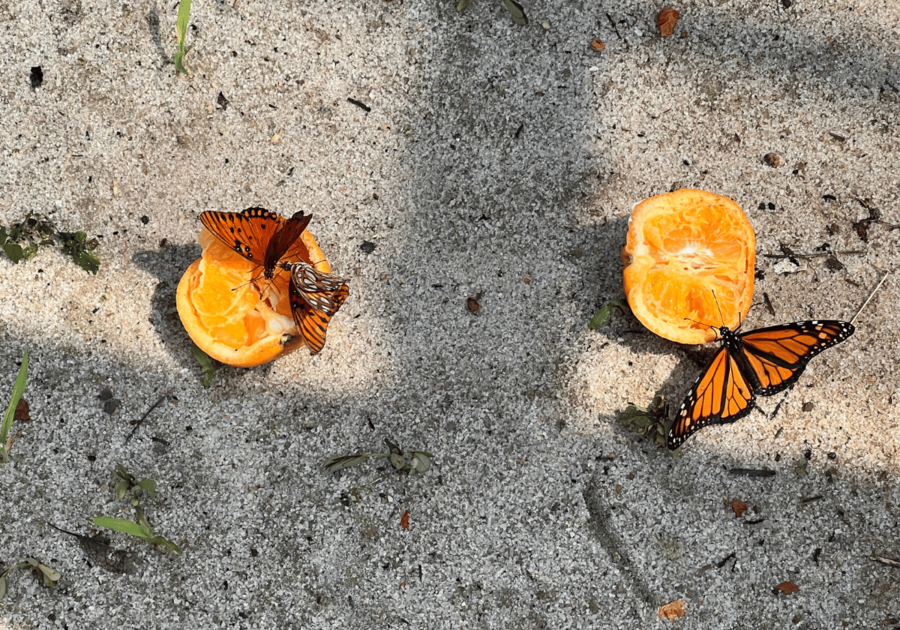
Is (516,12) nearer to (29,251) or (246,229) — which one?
(246,229)

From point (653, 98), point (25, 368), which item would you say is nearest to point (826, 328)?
point (653, 98)

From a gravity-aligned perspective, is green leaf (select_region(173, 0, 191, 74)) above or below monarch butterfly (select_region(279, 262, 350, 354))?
above

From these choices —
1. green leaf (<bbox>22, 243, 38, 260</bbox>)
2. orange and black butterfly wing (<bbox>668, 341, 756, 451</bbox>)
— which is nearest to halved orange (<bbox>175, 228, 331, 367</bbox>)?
green leaf (<bbox>22, 243, 38, 260</bbox>)

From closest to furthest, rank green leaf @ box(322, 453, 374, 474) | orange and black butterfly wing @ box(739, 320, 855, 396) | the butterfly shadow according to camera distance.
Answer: orange and black butterfly wing @ box(739, 320, 855, 396)
green leaf @ box(322, 453, 374, 474)
the butterfly shadow

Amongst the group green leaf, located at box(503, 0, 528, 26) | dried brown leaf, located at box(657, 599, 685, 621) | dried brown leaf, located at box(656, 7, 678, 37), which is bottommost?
dried brown leaf, located at box(657, 599, 685, 621)

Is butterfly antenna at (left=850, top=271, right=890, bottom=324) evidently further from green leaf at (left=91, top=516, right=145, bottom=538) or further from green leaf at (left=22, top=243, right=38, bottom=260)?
green leaf at (left=22, top=243, right=38, bottom=260)

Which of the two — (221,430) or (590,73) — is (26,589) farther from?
(590,73)

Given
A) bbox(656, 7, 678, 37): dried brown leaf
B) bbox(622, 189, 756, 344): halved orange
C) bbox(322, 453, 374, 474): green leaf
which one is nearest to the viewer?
bbox(622, 189, 756, 344): halved orange
